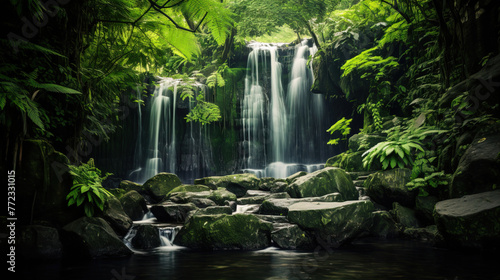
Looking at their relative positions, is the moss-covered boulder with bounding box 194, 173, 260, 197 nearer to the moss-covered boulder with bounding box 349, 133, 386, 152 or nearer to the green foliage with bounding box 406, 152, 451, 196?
the moss-covered boulder with bounding box 349, 133, 386, 152

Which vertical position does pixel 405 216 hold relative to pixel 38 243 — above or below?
below

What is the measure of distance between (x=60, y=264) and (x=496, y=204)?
22.2ft

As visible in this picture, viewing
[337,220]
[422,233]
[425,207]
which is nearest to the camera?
[337,220]

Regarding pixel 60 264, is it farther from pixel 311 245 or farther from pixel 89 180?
pixel 311 245

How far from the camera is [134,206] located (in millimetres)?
9047

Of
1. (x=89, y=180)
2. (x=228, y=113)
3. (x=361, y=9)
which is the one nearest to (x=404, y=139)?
(x=361, y=9)

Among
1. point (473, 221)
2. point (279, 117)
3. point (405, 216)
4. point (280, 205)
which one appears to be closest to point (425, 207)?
point (405, 216)

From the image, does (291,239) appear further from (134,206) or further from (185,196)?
(134,206)

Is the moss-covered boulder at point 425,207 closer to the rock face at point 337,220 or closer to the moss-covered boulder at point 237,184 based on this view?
the rock face at point 337,220

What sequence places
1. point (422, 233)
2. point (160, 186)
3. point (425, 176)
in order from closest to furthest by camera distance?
point (422, 233) → point (425, 176) → point (160, 186)

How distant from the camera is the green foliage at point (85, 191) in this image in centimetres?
567

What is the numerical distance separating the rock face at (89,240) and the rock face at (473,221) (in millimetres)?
5642

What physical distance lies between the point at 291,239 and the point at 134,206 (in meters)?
4.85

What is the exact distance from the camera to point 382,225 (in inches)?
299
